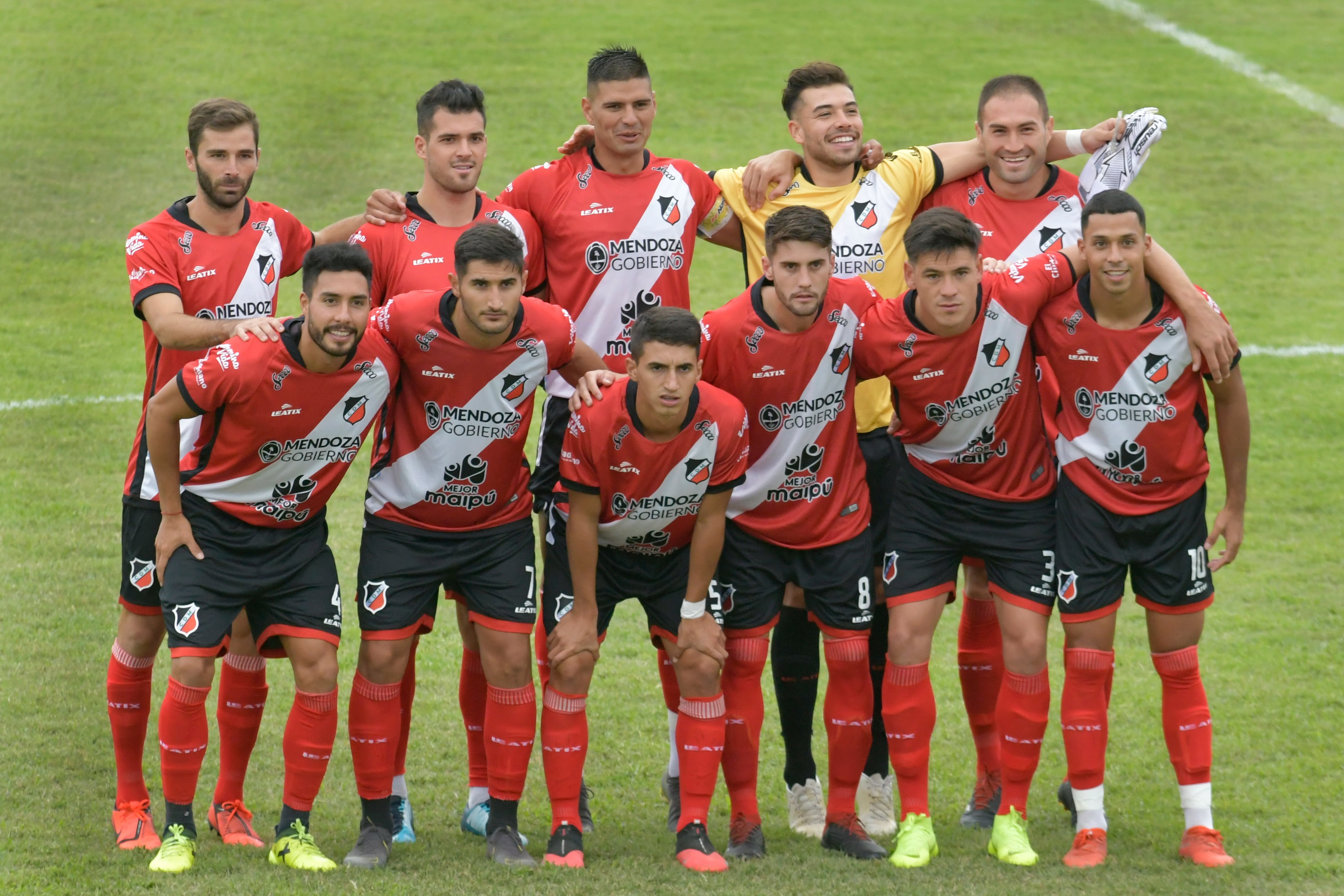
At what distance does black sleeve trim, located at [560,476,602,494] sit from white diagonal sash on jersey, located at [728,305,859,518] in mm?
536

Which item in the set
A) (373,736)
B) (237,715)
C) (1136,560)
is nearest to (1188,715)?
(1136,560)

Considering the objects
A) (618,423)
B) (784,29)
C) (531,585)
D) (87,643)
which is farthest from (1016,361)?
(784,29)

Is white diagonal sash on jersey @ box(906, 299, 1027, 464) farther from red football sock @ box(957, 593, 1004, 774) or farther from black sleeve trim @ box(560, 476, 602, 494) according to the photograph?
black sleeve trim @ box(560, 476, 602, 494)

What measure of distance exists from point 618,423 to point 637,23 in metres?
15.5

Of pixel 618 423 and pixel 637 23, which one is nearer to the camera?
pixel 618 423

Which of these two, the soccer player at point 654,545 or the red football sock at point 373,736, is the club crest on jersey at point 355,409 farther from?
the red football sock at point 373,736

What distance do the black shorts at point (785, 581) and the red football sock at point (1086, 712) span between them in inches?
30.4

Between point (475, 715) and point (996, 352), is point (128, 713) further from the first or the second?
point (996, 352)

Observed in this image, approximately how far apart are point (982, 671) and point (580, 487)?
2.00m

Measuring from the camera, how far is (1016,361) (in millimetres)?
5625

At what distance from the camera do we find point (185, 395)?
527 cm

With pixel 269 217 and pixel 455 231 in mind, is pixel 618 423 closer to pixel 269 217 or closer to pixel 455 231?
pixel 455 231

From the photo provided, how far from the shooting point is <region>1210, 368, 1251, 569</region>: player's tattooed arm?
5.50 m

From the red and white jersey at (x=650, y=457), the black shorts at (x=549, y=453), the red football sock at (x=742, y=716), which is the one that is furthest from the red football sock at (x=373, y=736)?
the red football sock at (x=742, y=716)
